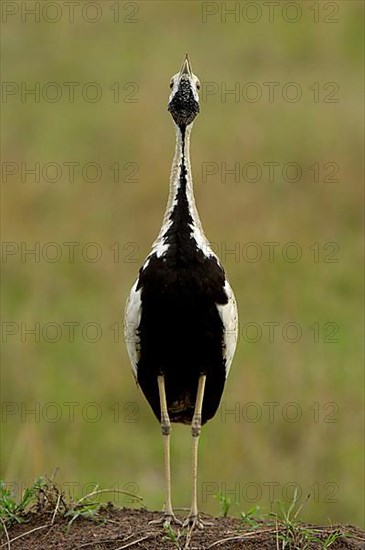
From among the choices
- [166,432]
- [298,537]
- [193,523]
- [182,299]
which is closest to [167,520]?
[193,523]

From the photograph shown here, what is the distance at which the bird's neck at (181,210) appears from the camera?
4.52 metres

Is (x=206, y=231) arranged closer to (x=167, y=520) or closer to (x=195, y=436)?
(x=195, y=436)

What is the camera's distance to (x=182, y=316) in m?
4.45

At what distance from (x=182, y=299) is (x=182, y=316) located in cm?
7

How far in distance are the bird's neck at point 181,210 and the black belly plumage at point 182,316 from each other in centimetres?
4

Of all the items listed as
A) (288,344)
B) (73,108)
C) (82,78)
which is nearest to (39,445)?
(288,344)

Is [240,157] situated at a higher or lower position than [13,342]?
higher

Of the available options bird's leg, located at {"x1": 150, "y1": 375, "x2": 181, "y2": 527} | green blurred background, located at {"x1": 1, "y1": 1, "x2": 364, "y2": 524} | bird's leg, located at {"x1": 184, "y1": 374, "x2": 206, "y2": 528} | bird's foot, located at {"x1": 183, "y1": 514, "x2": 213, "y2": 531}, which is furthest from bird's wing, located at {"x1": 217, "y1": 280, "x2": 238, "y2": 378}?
green blurred background, located at {"x1": 1, "y1": 1, "x2": 364, "y2": 524}

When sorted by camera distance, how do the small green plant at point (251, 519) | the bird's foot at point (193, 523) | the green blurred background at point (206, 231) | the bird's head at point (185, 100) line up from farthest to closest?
the green blurred background at point (206, 231) < the small green plant at point (251, 519) < the bird's foot at point (193, 523) < the bird's head at point (185, 100)

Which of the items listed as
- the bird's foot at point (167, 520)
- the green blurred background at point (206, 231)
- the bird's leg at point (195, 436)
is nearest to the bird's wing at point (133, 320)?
the bird's leg at point (195, 436)

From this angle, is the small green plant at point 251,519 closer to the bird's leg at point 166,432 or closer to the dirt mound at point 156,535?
the dirt mound at point 156,535

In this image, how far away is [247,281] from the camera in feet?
35.7

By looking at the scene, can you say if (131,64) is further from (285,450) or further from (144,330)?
(144,330)

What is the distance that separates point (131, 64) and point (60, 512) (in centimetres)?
1253
